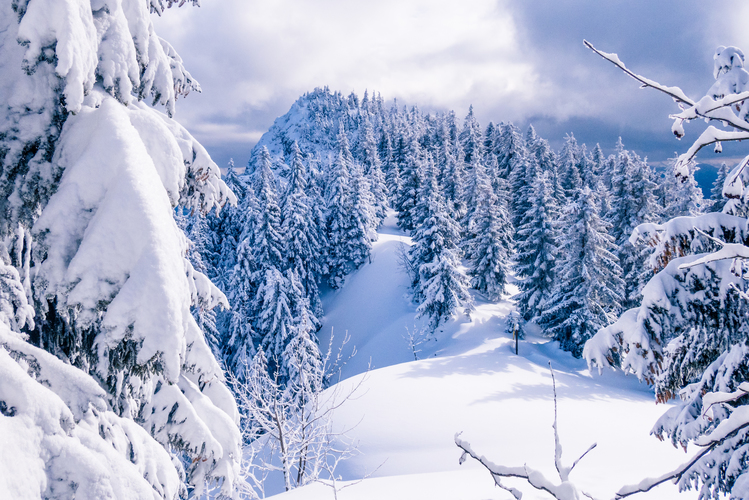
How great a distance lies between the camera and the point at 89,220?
195cm

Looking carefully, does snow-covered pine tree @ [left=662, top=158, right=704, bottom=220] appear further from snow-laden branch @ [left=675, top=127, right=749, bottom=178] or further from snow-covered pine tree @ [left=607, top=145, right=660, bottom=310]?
snow-laden branch @ [left=675, top=127, right=749, bottom=178]

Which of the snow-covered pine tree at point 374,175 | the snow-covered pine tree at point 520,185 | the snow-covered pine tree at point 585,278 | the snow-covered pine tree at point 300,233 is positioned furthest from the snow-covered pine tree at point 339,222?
the snow-covered pine tree at point 585,278

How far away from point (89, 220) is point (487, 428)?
14393 millimetres

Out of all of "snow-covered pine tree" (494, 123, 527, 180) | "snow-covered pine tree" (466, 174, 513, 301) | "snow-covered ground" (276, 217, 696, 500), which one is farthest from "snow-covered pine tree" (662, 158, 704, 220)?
"snow-covered pine tree" (494, 123, 527, 180)

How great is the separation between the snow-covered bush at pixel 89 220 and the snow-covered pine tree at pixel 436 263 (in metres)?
25.5

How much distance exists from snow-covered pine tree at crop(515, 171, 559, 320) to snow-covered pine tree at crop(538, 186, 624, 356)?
3.36 m

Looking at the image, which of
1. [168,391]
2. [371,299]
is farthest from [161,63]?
[371,299]

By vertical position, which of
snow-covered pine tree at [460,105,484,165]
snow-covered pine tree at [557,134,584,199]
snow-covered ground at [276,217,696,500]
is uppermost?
snow-covered pine tree at [460,105,484,165]

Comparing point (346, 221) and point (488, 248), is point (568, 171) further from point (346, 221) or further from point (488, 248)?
point (346, 221)

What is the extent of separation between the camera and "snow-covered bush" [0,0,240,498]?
1758 millimetres

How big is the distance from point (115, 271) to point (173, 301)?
0.31 m

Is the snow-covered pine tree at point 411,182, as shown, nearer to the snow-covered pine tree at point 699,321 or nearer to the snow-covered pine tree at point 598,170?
the snow-covered pine tree at point 598,170

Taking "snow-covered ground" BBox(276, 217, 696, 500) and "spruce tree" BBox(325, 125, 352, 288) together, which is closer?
"snow-covered ground" BBox(276, 217, 696, 500)

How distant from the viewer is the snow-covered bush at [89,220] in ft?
5.77
